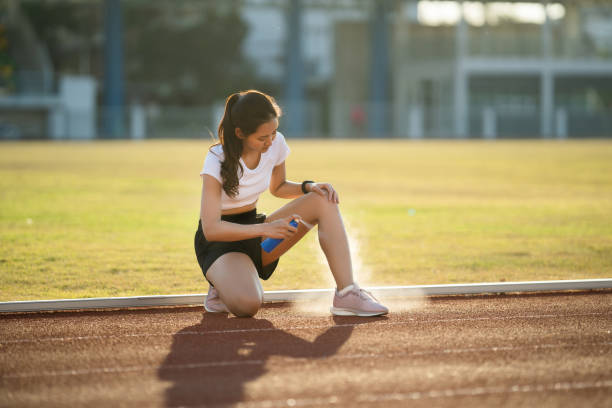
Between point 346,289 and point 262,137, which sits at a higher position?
point 262,137

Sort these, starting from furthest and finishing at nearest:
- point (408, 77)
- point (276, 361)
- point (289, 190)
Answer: point (408, 77)
point (289, 190)
point (276, 361)

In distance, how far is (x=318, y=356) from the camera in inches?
185

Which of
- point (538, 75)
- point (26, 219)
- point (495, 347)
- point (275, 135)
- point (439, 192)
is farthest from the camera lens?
point (538, 75)

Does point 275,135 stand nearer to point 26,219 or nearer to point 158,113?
point 26,219

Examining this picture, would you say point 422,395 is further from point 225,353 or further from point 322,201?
point 322,201

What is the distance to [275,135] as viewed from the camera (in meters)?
5.74

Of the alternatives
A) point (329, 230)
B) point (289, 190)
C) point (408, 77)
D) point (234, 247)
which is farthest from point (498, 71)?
point (234, 247)

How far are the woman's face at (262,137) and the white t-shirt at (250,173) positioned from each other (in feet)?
0.58

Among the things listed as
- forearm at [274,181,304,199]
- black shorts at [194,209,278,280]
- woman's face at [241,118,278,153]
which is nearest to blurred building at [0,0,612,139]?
forearm at [274,181,304,199]

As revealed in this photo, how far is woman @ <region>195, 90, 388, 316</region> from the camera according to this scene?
542 centimetres

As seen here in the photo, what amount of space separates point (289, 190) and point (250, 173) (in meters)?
0.52

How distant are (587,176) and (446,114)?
30.1 metres

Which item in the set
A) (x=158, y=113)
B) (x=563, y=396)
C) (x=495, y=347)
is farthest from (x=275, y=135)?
(x=158, y=113)

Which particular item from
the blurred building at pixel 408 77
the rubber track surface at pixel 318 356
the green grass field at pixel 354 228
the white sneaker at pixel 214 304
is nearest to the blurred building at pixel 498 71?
the blurred building at pixel 408 77
